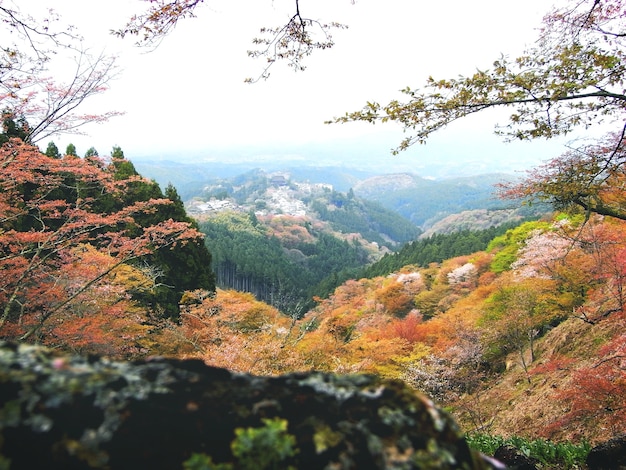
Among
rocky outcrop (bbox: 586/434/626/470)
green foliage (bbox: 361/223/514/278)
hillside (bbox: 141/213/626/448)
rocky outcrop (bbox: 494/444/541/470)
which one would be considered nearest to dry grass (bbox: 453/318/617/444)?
hillside (bbox: 141/213/626/448)

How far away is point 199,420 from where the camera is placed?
1.31 meters

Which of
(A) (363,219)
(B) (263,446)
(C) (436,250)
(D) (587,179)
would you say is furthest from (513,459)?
(A) (363,219)

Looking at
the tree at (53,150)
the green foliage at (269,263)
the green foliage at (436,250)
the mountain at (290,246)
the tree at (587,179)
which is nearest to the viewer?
the tree at (587,179)

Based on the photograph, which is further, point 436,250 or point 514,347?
point 436,250

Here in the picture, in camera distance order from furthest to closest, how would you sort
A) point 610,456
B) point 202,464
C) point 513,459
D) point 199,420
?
1. point 513,459
2. point 610,456
3. point 199,420
4. point 202,464

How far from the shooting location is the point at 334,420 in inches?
54.7

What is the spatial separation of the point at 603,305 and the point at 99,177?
16006 millimetres

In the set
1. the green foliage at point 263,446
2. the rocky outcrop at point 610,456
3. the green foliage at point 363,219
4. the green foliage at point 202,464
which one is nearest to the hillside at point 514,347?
the rocky outcrop at point 610,456

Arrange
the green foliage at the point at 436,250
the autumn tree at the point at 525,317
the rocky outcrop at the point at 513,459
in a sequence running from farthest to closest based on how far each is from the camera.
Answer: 1. the green foliage at the point at 436,250
2. the autumn tree at the point at 525,317
3. the rocky outcrop at the point at 513,459

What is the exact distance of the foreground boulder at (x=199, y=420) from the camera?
1136mm

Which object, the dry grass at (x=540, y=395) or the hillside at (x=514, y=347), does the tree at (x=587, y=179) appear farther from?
the dry grass at (x=540, y=395)

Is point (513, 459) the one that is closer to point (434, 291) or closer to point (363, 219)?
point (434, 291)

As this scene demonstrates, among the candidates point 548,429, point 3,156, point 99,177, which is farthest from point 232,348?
point 548,429

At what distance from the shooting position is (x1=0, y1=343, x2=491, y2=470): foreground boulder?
1136mm
